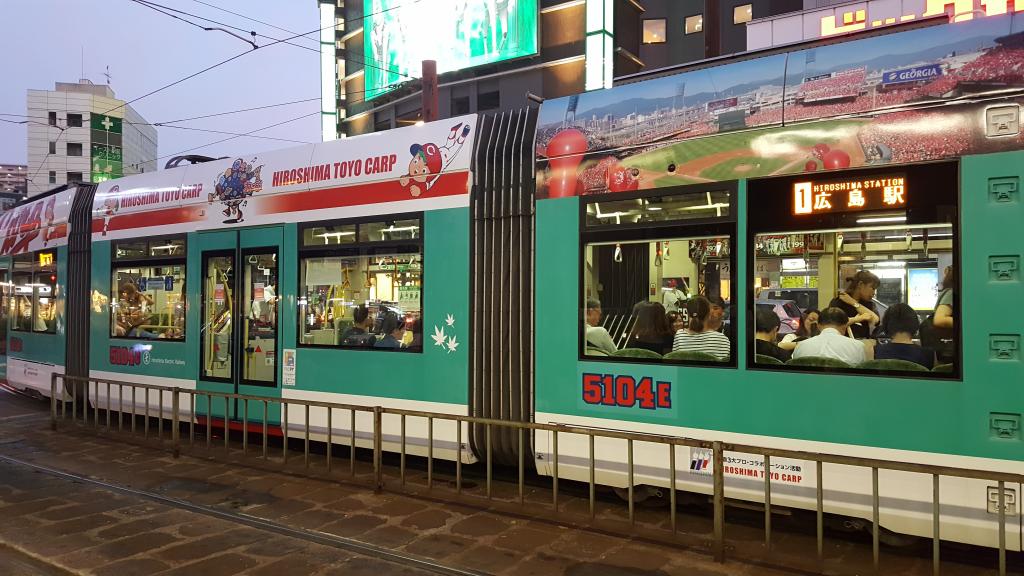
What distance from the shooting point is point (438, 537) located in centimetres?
554

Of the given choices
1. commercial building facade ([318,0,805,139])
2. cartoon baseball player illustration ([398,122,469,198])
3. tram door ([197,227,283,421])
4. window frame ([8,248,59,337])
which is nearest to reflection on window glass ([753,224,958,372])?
cartoon baseball player illustration ([398,122,469,198])

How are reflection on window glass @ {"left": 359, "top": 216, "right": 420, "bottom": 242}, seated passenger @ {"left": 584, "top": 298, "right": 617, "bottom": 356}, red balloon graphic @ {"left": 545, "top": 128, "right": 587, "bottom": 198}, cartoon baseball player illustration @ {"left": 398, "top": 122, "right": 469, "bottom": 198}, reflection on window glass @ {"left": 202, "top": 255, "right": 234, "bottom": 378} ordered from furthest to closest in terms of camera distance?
reflection on window glass @ {"left": 202, "top": 255, "right": 234, "bottom": 378} → reflection on window glass @ {"left": 359, "top": 216, "right": 420, "bottom": 242} → cartoon baseball player illustration @ {"left": 398, "top": 122, "right": 469, "bottom": 198} → red balloon graphic @ {"left": 545, "top": 128, "right": 587, "bottom": 198} → seated passenger @ {"left": 584, "top": 298, "right": 617, "bottom": 356}

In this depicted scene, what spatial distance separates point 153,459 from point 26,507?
1.89m

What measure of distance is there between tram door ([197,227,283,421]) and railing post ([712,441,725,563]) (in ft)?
17.3

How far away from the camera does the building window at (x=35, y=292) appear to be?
11703mm

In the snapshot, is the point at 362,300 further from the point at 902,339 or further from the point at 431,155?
the point at 902,339

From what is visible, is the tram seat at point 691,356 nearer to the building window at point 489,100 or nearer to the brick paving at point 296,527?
the brick paving at point 296,527

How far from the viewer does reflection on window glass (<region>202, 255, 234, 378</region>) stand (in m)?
8.88

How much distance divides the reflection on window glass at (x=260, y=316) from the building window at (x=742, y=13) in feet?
95.5

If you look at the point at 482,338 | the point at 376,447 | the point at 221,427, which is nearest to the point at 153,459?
the point at 221,427

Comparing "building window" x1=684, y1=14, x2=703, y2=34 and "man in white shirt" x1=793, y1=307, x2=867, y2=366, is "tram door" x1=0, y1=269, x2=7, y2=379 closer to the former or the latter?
"man in white shirt" x1=793, y1=307, x2=867, y2=366

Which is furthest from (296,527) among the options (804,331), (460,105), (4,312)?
(460,105)

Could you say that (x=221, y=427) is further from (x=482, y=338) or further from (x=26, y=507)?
(x=482, y=338)

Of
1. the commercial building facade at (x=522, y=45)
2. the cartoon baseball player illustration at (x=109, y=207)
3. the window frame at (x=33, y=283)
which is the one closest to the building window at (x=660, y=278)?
the cartoon baseball player illustration at (x=109, y=207)
